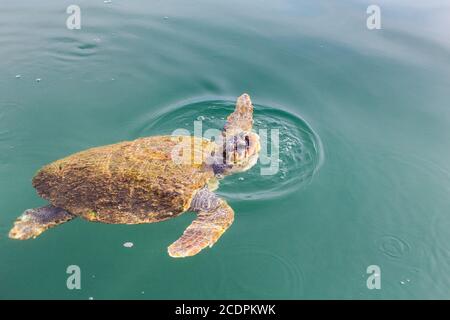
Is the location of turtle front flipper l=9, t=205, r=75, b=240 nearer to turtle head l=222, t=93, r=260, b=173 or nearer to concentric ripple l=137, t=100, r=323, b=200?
concentric ripple l=137, t=100, r=323, b=200

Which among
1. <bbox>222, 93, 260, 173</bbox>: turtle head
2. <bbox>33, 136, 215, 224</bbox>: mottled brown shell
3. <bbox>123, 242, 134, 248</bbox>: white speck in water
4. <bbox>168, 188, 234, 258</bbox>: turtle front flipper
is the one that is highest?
<bbox>222, 93, 260, 173</bbox>: turtle head

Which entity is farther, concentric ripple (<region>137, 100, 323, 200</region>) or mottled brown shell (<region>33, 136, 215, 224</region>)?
concentric ripple (<region>137, 100, 323, 200</region>)

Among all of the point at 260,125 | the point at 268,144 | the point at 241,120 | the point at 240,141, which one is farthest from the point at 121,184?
the point at 260,125

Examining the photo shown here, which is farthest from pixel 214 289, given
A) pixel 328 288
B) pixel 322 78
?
pixel 322 78

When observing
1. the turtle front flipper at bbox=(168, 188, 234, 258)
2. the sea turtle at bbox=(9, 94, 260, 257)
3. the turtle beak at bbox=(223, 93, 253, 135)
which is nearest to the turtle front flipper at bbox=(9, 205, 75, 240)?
the sea turtle at bbox=(9, 94, 260, 257)

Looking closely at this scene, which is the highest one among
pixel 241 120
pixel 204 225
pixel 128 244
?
pixel 241 120

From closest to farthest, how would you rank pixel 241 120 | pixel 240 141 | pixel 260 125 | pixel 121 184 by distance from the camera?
pixel 121 184, pixel 240 141, pixel 241 120, pixel 260 125

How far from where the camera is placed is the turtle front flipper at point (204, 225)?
3949 millimetres

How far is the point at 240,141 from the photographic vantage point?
5.11 meters

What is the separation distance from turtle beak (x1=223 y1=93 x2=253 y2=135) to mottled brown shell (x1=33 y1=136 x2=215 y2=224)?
129 centimetres

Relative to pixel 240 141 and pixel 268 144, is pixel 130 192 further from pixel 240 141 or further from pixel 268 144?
pixel 268 144

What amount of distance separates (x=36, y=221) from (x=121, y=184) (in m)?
1.11

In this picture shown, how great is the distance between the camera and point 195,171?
4.81 metres

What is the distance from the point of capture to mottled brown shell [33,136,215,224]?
4.37m
